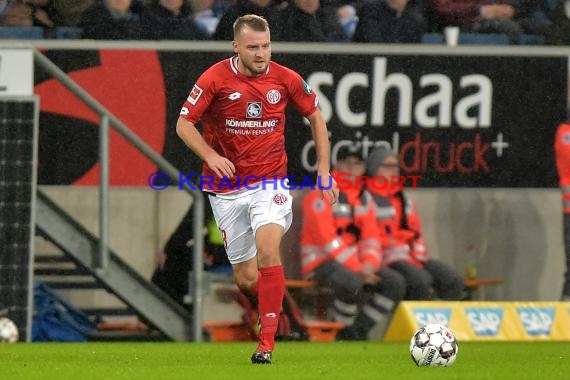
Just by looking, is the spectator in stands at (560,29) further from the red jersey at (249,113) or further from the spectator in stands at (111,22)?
the red jersey at (249,113)

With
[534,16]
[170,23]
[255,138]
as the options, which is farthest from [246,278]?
[534,16]

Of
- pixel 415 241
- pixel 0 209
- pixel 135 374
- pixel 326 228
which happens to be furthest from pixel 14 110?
pixel 135 374

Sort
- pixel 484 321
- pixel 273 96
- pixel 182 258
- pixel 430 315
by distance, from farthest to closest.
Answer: pixel 182 258
pixel 484 321
pixel 430 315
pixel 273 96

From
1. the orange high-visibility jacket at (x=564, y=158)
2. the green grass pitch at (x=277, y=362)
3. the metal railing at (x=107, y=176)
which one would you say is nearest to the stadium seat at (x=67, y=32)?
the metal railing at (x=107, y=176)

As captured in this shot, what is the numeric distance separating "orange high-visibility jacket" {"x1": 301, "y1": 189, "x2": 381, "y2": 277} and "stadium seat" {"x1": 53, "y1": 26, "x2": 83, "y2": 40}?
2.74 metres

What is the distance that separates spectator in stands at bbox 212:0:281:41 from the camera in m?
14.9

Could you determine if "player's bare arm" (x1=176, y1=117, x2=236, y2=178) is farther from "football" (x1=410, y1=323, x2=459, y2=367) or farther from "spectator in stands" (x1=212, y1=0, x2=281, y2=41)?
"spectator in stands" (x1=212, y1=0, x2=281, y2=41)

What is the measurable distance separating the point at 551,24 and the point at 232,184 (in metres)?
6.99

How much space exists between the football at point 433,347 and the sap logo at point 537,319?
533 centimetres

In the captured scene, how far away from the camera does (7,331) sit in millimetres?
12930

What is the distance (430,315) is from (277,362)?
14.8 feet

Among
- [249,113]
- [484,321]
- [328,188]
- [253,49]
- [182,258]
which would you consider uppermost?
[253,49]

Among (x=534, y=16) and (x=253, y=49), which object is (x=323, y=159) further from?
(x=534, y=16)

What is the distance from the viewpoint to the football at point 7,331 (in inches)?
509
